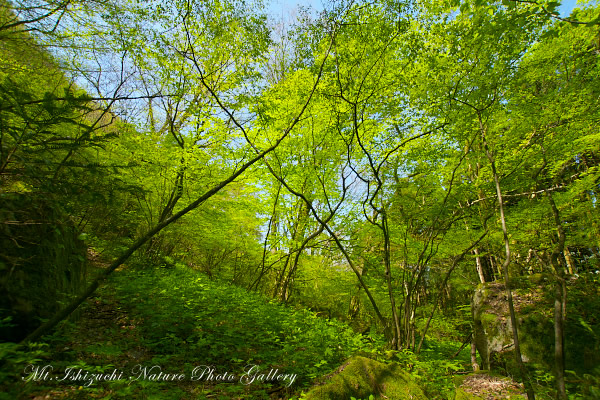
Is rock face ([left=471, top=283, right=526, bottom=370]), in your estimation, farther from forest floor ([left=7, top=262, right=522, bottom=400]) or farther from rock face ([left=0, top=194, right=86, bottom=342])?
rock face ([left=0, top=194, right=86, bottom=342])

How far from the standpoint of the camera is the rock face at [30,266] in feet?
8.87

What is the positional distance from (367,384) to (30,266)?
13.4ft

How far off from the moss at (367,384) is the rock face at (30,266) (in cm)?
311

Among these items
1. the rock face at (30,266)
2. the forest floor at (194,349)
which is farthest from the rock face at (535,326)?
the rock face at (30,266)

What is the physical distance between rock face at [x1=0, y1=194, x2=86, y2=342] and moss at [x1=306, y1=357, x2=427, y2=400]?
3.11 m

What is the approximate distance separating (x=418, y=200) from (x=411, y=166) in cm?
85

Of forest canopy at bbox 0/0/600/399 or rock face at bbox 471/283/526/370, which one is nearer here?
forest canopy at bbox 0/0/600/399

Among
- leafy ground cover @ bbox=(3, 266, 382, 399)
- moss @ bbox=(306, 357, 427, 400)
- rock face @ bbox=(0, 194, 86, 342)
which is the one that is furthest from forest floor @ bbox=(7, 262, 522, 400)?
moss @ bbox=(306, 357, 427, 400)

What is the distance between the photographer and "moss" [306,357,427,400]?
2.82 meters

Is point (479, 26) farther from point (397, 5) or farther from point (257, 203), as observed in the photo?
point (257, 203)

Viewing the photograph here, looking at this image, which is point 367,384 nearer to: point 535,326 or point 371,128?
point 535,326

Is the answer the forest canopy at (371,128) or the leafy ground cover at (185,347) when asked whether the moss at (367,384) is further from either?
the forest canopy at (371,128)

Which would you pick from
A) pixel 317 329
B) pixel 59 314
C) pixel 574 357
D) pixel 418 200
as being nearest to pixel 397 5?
pixel 418 200

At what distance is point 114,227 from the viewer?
7.01 metres
